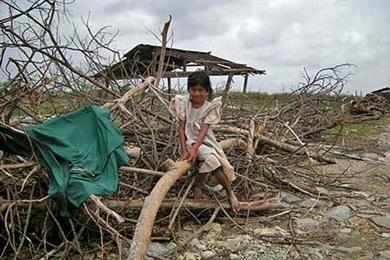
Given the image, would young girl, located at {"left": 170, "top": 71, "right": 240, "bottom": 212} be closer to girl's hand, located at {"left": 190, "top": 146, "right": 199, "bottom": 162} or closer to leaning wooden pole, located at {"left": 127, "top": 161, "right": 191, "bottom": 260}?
girl's hand, located at {"left": 190, "top": 146, "right": 199, "bottom": 162}

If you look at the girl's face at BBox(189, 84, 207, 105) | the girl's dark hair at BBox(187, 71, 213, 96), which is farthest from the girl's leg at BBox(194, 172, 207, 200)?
the girl's dark hair at BBox(187, 71, 213, 96)

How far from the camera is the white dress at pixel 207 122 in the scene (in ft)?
13.0

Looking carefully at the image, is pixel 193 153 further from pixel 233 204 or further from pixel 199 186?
pixel 233 204

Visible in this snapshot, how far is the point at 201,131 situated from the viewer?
396 cm

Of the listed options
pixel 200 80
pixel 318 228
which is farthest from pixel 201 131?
pixel 318 228

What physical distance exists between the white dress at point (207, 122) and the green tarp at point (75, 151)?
65cm

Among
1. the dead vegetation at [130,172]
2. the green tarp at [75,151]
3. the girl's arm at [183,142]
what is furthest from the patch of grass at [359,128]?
the green tarp at [75,151]

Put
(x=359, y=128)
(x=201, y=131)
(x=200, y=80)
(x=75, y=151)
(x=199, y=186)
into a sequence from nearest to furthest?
(x=75, y=151) < (x=200, y=80) < (x=201, y=131) < (x=199, y=186) < (x=359, y=128)

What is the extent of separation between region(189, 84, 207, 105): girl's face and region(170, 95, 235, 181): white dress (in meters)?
0.06

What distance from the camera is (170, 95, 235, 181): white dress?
3.96 metres

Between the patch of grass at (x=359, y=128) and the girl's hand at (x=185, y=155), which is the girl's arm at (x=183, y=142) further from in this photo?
the patch of grass at (x=359, y=128)

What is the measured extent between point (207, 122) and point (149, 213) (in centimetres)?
105

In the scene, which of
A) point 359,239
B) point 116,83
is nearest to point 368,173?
point 359,239

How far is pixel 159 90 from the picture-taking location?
524cm
